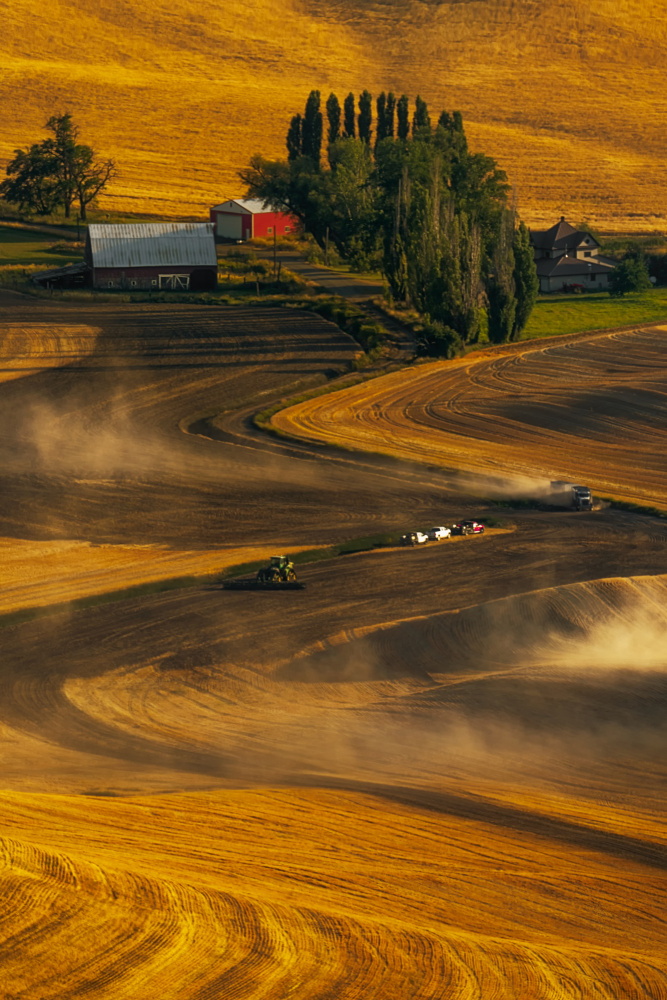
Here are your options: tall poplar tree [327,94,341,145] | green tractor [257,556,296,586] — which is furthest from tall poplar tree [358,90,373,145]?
green tractor [257,556,296,586]

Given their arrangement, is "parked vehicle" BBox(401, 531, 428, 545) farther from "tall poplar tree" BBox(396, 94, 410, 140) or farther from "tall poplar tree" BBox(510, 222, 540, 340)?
"tall poplar tree" BBox(396, 94, 410, 140)

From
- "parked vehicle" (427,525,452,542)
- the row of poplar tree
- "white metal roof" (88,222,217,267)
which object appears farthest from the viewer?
"white metal roof" (88,222,217,267)

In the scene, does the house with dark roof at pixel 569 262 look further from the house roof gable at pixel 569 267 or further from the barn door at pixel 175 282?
the barn door at pixel 175 282

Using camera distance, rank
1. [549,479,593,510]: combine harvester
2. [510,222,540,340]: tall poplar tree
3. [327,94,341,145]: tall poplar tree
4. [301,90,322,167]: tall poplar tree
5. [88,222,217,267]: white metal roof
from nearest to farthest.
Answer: [549,479,593,510]: combine harvester
[510,222,540,340]: tall poplar tree
[88,222,217,267]: white metal roof
[301,90,322,167]: tall poplar tree
[327,94,341,145]: tall poplar tree

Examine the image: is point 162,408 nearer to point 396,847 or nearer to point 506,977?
point 396,847

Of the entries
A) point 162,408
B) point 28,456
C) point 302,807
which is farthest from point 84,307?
point 302,807

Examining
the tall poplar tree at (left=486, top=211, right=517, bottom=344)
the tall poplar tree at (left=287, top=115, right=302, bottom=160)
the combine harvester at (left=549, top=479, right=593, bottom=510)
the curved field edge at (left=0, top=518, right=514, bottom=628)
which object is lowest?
the curved field edge at (left=0, top=518, right=514, bottom=628)

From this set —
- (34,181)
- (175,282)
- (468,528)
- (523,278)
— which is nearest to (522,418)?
(468,528)
